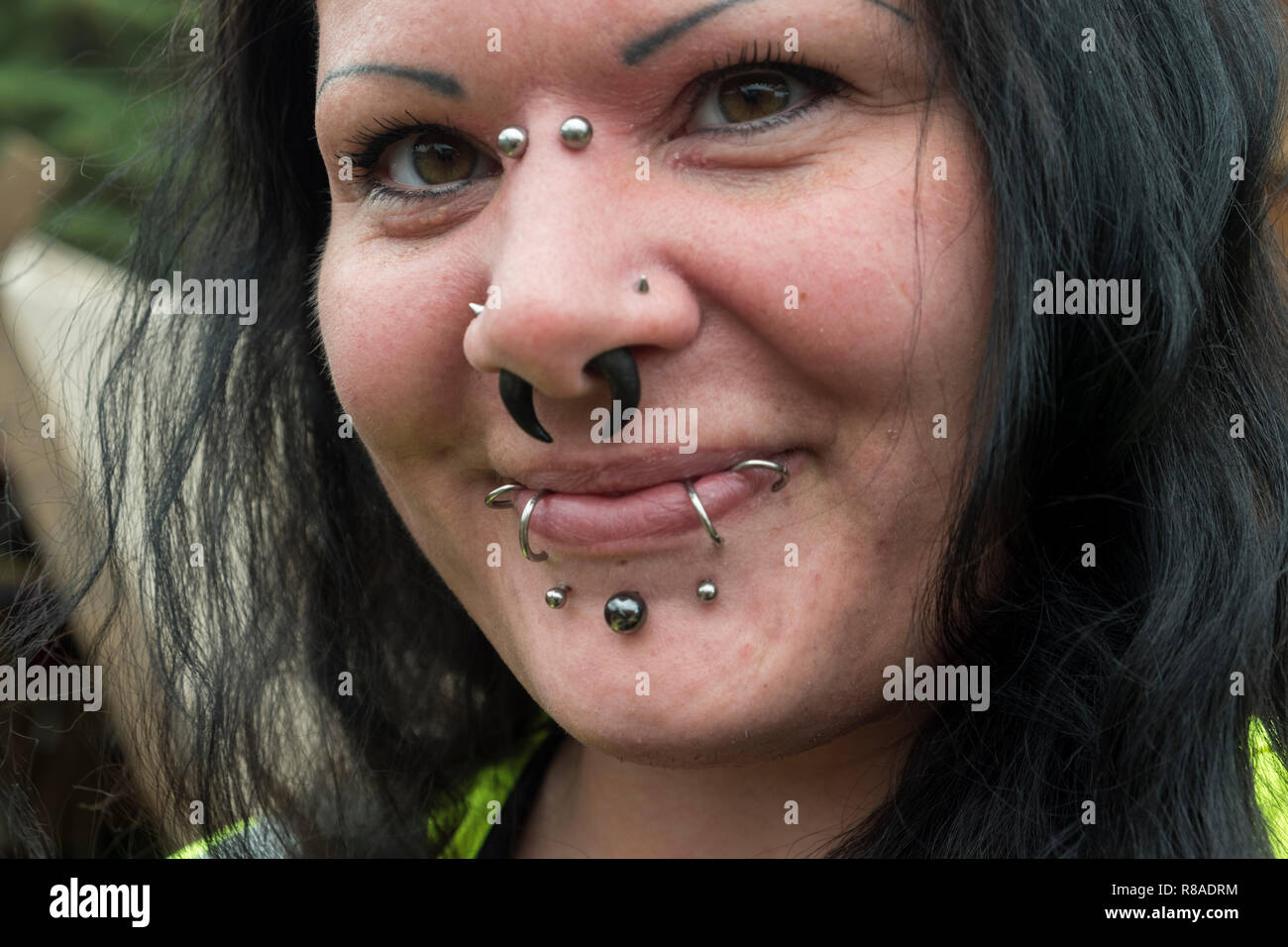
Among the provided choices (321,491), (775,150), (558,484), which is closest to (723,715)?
(558,484)

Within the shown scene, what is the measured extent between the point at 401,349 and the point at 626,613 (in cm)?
38

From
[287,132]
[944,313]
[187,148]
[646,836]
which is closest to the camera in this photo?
[944,313]

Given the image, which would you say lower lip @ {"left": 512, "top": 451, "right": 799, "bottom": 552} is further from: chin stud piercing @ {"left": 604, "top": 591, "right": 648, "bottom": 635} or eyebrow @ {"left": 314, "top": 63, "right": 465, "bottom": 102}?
eyebrow @ {"left": 314, "top": 63, "right": 465, "bottom": 102}

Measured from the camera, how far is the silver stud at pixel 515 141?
4.11ft

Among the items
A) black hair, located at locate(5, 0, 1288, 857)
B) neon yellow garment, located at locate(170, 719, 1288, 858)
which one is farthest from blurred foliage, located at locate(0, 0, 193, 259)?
black hair, located at locate(5, 0, 1288, 857)

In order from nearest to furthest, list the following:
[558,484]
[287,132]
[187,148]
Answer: [558,484]
[287,132]
[187,148]

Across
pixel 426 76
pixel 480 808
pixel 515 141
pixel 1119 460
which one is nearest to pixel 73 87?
pixel 480 808

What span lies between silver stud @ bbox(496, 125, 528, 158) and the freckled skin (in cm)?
1

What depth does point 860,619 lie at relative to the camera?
4.16 feet

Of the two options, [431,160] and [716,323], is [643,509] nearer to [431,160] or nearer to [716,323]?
[716,323]

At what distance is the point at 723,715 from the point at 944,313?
1.47 ft

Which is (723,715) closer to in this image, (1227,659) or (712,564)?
(712,564)

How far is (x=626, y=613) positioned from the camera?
4.19ft
